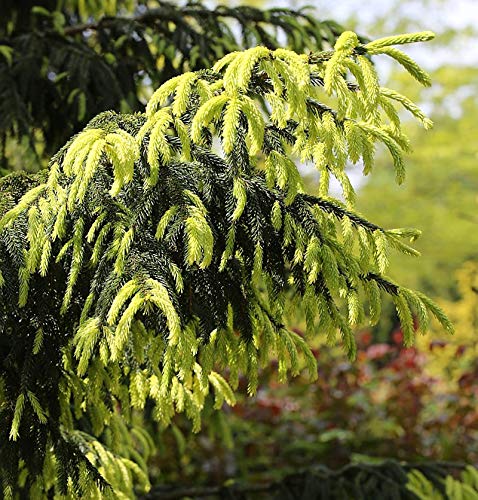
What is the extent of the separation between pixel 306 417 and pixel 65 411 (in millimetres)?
4146

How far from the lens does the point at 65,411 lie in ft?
6.11

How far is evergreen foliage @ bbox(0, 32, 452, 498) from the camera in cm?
149

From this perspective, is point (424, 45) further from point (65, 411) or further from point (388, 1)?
point (65, 411)

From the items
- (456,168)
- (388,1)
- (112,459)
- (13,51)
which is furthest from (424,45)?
(112,459)

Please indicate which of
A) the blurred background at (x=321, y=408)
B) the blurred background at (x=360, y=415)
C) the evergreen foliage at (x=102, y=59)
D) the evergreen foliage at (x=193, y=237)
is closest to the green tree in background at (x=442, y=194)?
the blurred background at (x=360, y=415)

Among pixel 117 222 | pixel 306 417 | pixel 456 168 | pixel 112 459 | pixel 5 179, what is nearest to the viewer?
pixel 117 222

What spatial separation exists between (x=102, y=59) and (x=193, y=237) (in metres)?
Result: 1.61

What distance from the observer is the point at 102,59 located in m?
2.80

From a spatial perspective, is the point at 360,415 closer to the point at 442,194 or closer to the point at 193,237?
the point at 193,237

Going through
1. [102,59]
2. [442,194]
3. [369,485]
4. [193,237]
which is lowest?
[369,485]

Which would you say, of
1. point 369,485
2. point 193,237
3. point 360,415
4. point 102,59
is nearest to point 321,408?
point 360,415

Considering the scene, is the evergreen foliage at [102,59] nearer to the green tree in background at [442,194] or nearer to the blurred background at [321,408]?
the blurred background at [321,408]

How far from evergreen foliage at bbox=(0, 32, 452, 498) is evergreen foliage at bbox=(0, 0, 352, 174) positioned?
1058 mm

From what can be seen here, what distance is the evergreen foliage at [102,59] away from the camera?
275 cm
